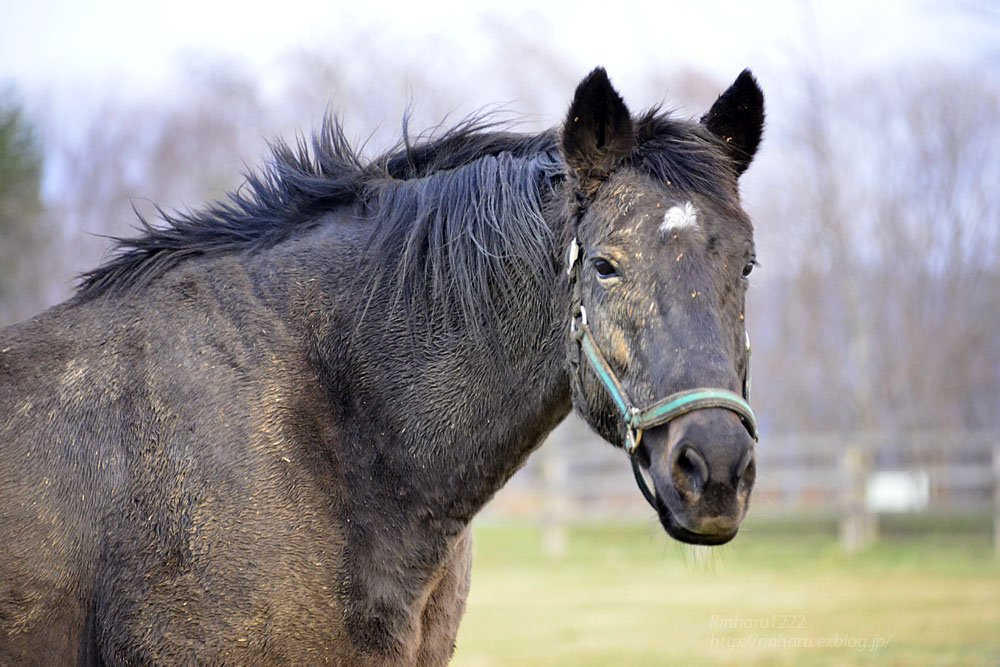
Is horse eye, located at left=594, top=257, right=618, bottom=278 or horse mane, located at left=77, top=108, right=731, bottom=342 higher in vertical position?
horse mane, located at left=77, top=108, right=731, bottom=342

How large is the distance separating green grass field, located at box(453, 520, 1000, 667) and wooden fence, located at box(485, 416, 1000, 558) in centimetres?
54

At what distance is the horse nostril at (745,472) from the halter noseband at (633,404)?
8cm

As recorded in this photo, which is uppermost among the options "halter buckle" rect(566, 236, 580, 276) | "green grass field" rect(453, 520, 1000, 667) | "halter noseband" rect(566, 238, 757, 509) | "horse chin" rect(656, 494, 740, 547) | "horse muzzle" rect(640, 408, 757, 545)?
"halter buckle" rect(566, 236, 580, 276)

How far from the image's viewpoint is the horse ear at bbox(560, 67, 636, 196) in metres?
2.80

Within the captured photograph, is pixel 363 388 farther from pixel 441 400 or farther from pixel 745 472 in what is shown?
pixel 745 472

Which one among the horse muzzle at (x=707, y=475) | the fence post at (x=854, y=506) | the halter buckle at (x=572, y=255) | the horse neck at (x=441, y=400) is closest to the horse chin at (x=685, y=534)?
the horse muzzle at (x=707, y=475)

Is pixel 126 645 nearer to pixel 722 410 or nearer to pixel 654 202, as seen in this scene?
pixel 722 410

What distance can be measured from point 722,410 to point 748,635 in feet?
23.9

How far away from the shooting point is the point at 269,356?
294 cm

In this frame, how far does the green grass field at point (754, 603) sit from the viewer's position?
26.5 feet

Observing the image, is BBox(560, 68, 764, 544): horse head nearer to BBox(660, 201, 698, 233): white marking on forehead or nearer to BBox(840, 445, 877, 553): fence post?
BBox(660, 201, 698, 233): white marking on forehead

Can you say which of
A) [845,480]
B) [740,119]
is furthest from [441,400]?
[845,480]

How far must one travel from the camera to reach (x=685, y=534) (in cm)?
238

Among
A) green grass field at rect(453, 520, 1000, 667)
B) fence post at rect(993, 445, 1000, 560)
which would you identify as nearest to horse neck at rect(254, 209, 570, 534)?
green grass field at rect(453, 520, 1000, 667)
